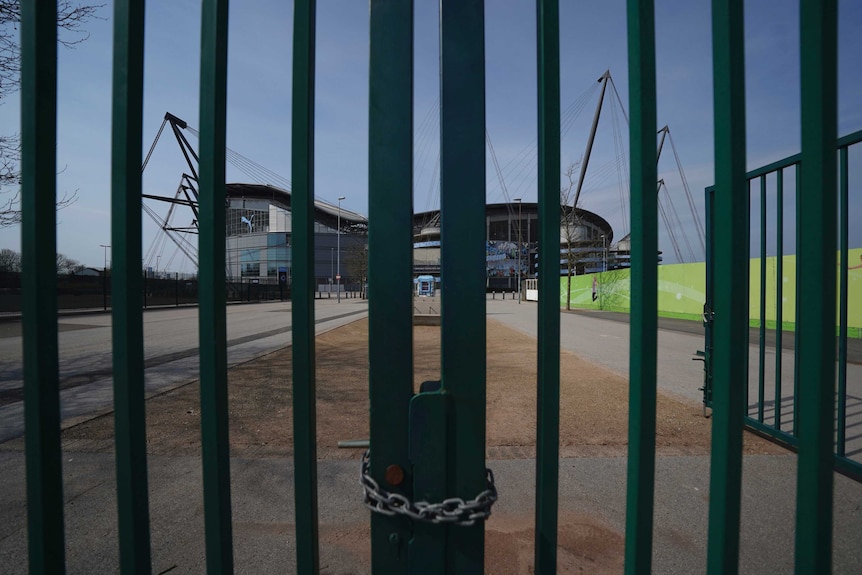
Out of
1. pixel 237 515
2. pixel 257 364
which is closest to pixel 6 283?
pixel 257 364

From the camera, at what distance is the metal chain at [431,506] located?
0.99 meters

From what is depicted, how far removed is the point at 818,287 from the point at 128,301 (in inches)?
68.7

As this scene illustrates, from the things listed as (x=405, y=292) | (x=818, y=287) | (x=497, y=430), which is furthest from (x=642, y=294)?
(x=497, y=430)

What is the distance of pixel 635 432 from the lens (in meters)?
1.05

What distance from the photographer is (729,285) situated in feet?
3.28

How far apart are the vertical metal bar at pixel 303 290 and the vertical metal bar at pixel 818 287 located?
1.20 metres

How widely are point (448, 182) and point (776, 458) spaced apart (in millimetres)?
4314

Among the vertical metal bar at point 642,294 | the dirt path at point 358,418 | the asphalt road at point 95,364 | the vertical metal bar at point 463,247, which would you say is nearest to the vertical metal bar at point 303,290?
the vertical metal bar at point 463,247

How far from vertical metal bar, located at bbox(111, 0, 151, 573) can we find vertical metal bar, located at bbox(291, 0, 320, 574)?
41 centimetres

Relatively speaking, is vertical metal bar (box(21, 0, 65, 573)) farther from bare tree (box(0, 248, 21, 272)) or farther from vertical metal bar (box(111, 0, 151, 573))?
bare tree (box(0, 248, 21, 272))

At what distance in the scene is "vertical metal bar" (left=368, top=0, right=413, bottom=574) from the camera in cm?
Answer: 106

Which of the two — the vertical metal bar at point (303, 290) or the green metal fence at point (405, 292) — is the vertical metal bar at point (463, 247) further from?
the vertical metal bar at point (303, 290)

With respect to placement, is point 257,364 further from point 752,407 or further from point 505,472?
point 752,407

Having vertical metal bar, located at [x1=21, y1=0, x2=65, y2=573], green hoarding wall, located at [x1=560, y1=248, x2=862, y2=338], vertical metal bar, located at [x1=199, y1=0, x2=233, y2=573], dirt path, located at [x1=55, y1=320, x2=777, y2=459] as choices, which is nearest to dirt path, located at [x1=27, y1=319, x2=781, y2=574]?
dirt path, located at [x1=55, y1=320, x2=777, y2=459]
